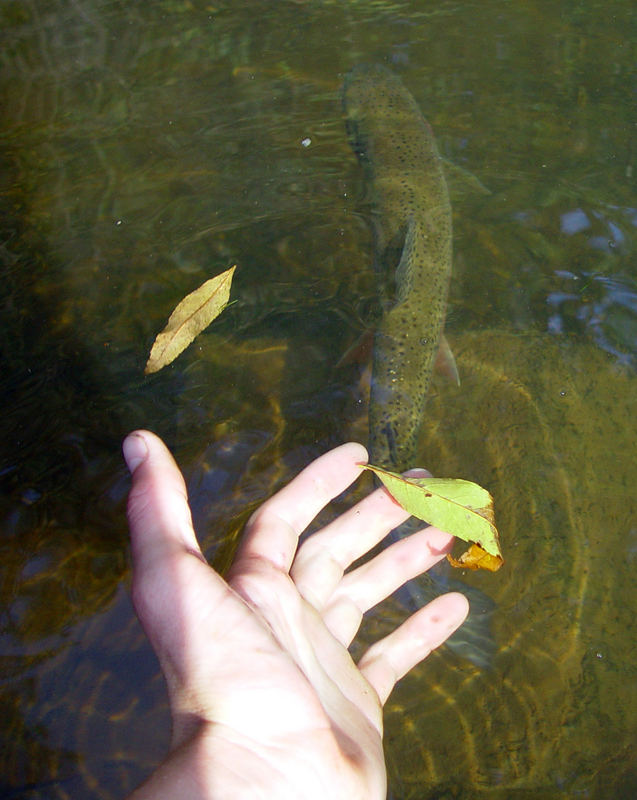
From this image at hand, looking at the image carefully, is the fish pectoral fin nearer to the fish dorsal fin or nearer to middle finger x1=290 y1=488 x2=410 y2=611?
the fish dorsal fin

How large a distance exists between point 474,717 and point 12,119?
6.37 meters

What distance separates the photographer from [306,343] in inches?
164

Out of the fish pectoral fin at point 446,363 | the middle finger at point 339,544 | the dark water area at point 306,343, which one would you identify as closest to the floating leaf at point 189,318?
the dark water area at point 306,343

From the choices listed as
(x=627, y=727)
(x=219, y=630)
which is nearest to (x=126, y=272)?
(x=219, y=630)

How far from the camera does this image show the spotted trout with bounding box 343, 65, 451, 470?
3666 mm

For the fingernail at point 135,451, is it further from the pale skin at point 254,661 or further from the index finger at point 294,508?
the index finger at point 294,508

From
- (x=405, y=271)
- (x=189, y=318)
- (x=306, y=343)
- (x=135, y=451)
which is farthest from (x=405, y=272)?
(x=135, y=451)

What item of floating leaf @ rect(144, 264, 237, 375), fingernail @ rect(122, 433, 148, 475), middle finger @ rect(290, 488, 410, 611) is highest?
fingernail @ rect(122, 433, 148, 475)

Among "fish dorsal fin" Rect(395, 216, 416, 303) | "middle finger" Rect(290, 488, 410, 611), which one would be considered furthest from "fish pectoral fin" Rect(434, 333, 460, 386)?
"middle finger" Rect(290, 488, 410, 611)

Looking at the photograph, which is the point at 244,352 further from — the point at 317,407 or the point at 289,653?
the point at 289,653

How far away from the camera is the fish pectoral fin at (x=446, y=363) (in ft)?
12.9

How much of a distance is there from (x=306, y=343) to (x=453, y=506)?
186 centimetres

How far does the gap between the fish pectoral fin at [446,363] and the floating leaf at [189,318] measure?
1.49 m

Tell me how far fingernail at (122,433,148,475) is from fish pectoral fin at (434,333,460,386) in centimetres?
221
